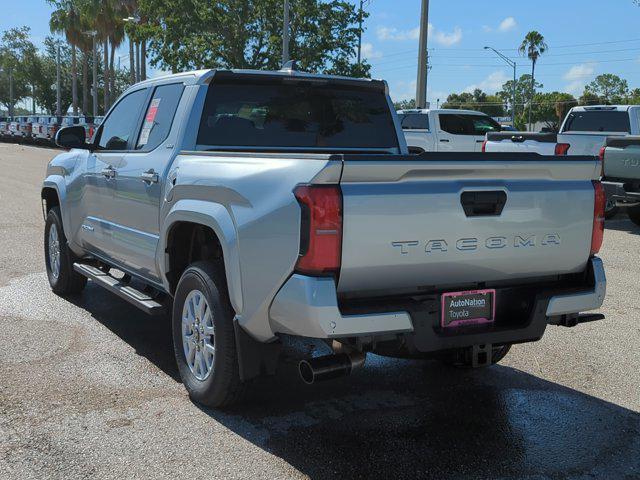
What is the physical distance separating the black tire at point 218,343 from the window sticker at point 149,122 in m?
1.41

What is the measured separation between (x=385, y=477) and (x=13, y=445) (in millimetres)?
1915

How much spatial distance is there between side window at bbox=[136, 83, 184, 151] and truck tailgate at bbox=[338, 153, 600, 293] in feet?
7.00

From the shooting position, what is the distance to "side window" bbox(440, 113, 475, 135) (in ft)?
65.8

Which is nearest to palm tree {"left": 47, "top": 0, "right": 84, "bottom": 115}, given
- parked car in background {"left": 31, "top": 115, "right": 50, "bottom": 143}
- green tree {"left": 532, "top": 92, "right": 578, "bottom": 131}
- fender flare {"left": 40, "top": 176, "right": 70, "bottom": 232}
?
parked car in background {"left": 31, "top": 115, "right": 50, "bottom": 143}

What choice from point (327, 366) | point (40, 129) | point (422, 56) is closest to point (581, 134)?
point (422, 56)

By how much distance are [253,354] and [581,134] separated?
40.3 ft

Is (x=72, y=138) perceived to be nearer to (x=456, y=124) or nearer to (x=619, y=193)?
(x=619, y=193)

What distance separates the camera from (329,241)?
3.52 metres

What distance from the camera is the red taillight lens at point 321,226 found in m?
3.50

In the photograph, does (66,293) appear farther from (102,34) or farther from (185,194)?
(102,34)

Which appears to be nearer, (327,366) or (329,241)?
(329,241)

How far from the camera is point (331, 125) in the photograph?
560 centimetres

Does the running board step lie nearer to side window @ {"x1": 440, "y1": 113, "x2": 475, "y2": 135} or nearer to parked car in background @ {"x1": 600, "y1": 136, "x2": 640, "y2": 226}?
parked car in background @ {"x1": 600, "y1": 136, "x2": 640, "y2": 226}

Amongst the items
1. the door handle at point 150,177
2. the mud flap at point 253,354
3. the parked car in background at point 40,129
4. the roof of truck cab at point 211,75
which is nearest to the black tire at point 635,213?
the roof of truck cab at point 211,75
